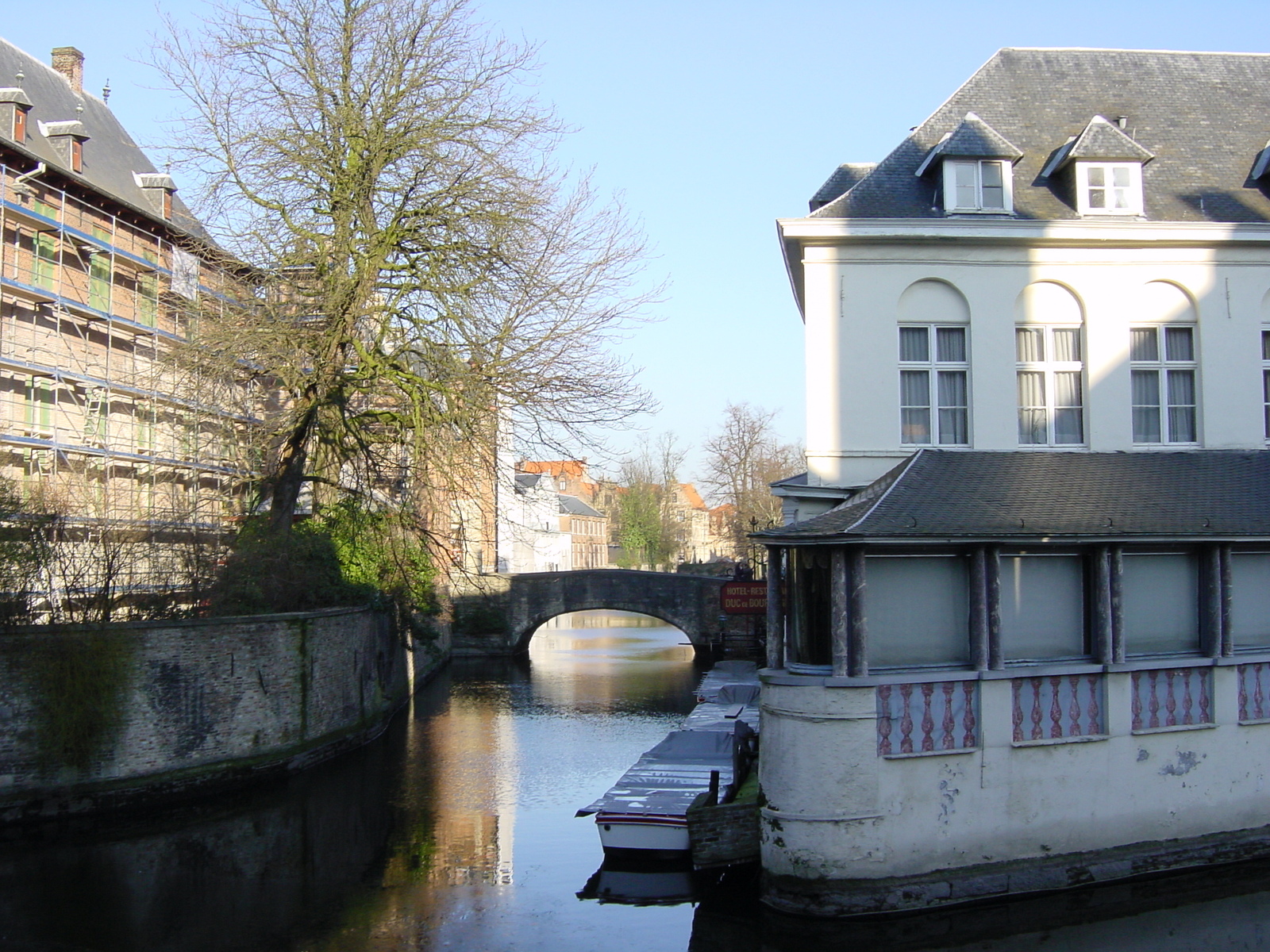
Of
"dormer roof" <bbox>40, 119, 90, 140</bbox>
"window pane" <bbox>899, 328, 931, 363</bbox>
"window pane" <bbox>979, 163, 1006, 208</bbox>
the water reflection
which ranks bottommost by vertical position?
the water reflection

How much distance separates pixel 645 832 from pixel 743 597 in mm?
11206

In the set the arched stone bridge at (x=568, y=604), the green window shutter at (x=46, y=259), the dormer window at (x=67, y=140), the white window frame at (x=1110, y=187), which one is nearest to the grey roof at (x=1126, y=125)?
the white window frame at (x=1110, y=187)

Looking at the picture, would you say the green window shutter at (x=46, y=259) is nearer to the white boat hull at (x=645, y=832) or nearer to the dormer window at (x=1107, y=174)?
the white boat hull at (x=645, y=832)

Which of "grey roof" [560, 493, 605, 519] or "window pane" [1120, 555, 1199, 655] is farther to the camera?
"grey roof" [560, 493, 605, 519]

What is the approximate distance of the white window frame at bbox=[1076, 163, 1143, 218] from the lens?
12562 millimetres

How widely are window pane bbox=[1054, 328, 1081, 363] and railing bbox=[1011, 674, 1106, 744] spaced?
3.93 meters

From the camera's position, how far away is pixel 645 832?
11078mm

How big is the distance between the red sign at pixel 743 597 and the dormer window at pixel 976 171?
9472 millimetres

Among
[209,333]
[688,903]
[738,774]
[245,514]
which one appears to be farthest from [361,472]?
[688,903]

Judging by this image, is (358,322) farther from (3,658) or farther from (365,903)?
(365,903)

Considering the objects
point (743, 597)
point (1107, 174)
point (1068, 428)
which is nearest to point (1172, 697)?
point (1068, 428)

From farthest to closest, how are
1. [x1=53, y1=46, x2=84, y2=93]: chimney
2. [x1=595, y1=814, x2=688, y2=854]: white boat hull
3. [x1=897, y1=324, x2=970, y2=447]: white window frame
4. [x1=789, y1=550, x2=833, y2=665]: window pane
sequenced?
[x1=53, y1=46, x2=84, y2=93]: chimney < [x1=897, y1=324, x2=970, y2=447]: white window frame < [x1=595, y1=814, x2=688, y2=854]: white boat hull < [x1=789, y1=550, x2=833, y2=665]: window pane

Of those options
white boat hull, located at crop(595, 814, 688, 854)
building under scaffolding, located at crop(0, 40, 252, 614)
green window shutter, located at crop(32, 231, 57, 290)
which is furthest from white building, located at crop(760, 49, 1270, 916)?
green window shutter, located at crop(32, 231, 57, 290)

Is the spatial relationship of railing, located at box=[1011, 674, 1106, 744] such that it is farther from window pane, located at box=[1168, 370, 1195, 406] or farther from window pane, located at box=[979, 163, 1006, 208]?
window pane, located at box=[979, 163, 1006, 208]
